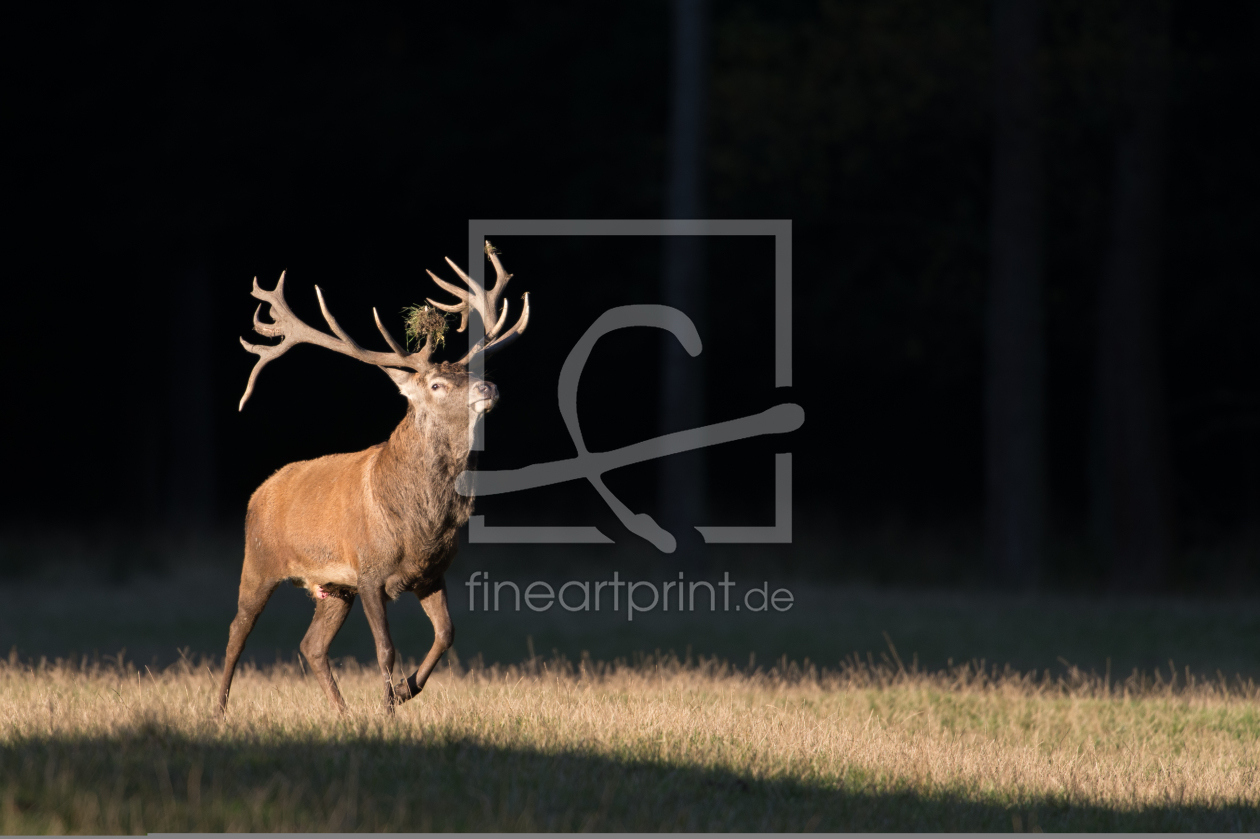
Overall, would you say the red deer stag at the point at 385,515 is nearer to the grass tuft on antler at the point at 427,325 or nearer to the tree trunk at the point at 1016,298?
the grass tuft on antler at the point at 427,325

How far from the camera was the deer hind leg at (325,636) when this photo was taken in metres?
8.30

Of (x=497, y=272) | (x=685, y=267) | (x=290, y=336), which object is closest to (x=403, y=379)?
(x=497, y=272)

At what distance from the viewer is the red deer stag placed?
780 cm

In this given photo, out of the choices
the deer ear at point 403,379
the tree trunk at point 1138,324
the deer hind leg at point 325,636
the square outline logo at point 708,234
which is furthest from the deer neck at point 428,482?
the tree trunk at point 1138,324

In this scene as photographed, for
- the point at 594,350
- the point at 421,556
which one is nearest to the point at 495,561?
the point at 594,350

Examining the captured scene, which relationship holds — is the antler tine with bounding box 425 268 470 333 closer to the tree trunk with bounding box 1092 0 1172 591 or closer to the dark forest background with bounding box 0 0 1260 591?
the dark forest background with bounding box 0 0 1260 591

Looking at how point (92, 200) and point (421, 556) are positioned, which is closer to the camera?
point (421, 556)

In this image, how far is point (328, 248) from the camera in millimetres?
→ 28750

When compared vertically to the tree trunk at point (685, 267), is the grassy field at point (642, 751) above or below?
below

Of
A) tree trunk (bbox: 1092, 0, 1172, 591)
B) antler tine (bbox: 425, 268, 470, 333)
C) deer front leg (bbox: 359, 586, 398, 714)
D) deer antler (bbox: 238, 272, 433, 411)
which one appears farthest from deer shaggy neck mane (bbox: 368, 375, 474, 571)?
tree trunk (bbox: 1092, 0, 1172, 591)

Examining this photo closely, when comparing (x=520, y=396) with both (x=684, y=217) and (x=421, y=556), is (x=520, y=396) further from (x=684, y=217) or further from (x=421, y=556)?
(x=421, y=556)

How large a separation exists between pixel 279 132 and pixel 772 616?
14.0m

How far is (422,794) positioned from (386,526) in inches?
79.1

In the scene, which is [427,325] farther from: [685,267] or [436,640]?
[685,267]
